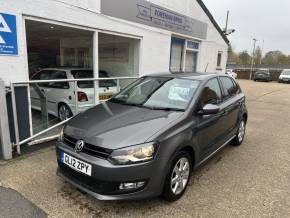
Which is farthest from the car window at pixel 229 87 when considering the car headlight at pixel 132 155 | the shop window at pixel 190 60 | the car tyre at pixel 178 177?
the shop window at pixel 190 60

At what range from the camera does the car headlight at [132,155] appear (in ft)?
8.30

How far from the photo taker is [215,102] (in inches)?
155

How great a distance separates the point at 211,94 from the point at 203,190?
1479mm

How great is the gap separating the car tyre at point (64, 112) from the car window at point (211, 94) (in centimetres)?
316

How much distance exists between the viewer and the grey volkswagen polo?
2561 millimetres

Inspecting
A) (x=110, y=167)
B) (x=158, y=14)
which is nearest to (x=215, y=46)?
(x=158, y=14)

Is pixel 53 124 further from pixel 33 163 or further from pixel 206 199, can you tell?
pixel 206 199

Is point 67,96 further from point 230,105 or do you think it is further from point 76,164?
point 230,105

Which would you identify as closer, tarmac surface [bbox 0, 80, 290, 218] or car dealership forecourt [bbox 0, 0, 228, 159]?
tarmac surface [bbox 0, 80, 290, 218]

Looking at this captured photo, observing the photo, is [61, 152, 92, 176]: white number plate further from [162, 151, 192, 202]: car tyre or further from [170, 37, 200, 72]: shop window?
[170, 37, 200, 72]: shop window

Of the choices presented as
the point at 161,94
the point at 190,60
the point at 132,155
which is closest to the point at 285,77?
the point at 190,60

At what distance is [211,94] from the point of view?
12.7ft

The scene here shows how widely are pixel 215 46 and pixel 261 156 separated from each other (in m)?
8.74

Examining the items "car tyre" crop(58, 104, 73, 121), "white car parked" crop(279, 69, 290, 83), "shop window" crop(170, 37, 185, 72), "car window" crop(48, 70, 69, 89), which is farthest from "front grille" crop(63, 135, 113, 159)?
"white car parked" crop(279, 69, 290, 83)
